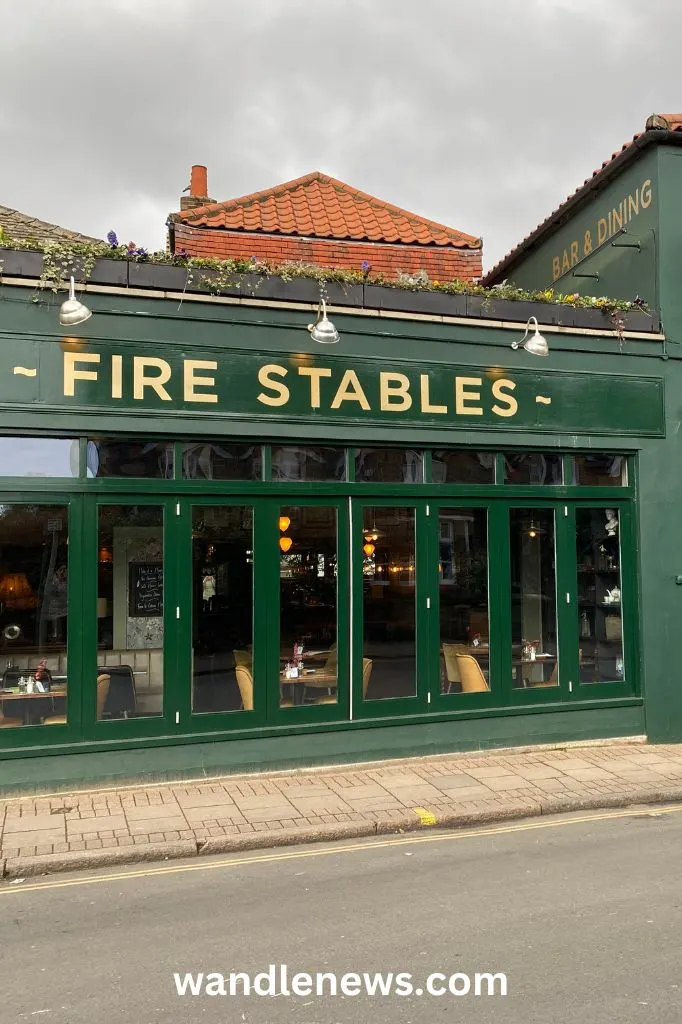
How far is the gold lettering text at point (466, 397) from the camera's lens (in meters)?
9.31

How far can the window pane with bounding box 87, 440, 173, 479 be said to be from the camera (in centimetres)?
812

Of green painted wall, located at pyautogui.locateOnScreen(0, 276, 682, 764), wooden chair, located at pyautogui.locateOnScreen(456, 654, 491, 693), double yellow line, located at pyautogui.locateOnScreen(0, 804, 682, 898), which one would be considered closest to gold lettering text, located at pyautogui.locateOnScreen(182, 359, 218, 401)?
green painted wall, located at pyautogui.locateOnScreen(0, 276, 682, 764)

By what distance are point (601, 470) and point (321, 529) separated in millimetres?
3690

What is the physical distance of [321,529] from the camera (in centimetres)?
890

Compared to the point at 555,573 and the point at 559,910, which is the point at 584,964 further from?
the point at 555,573

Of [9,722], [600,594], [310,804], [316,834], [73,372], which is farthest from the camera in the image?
[600,594]

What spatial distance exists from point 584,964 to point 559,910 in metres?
0.82

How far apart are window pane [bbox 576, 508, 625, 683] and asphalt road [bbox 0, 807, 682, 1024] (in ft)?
10.6

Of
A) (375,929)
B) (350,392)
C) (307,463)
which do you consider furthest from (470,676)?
(375,929)

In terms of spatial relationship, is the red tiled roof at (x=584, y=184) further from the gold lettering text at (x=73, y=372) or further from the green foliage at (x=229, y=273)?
the gold lettering text at (x=73, y=372)

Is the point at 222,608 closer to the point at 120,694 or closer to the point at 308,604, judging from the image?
the point at 308,604

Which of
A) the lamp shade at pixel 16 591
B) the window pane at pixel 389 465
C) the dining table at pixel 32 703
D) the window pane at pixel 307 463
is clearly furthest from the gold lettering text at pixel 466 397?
the dining table at pixel 32 703

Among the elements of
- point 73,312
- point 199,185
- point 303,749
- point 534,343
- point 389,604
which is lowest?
point 303,749

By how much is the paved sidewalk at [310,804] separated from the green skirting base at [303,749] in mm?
114
